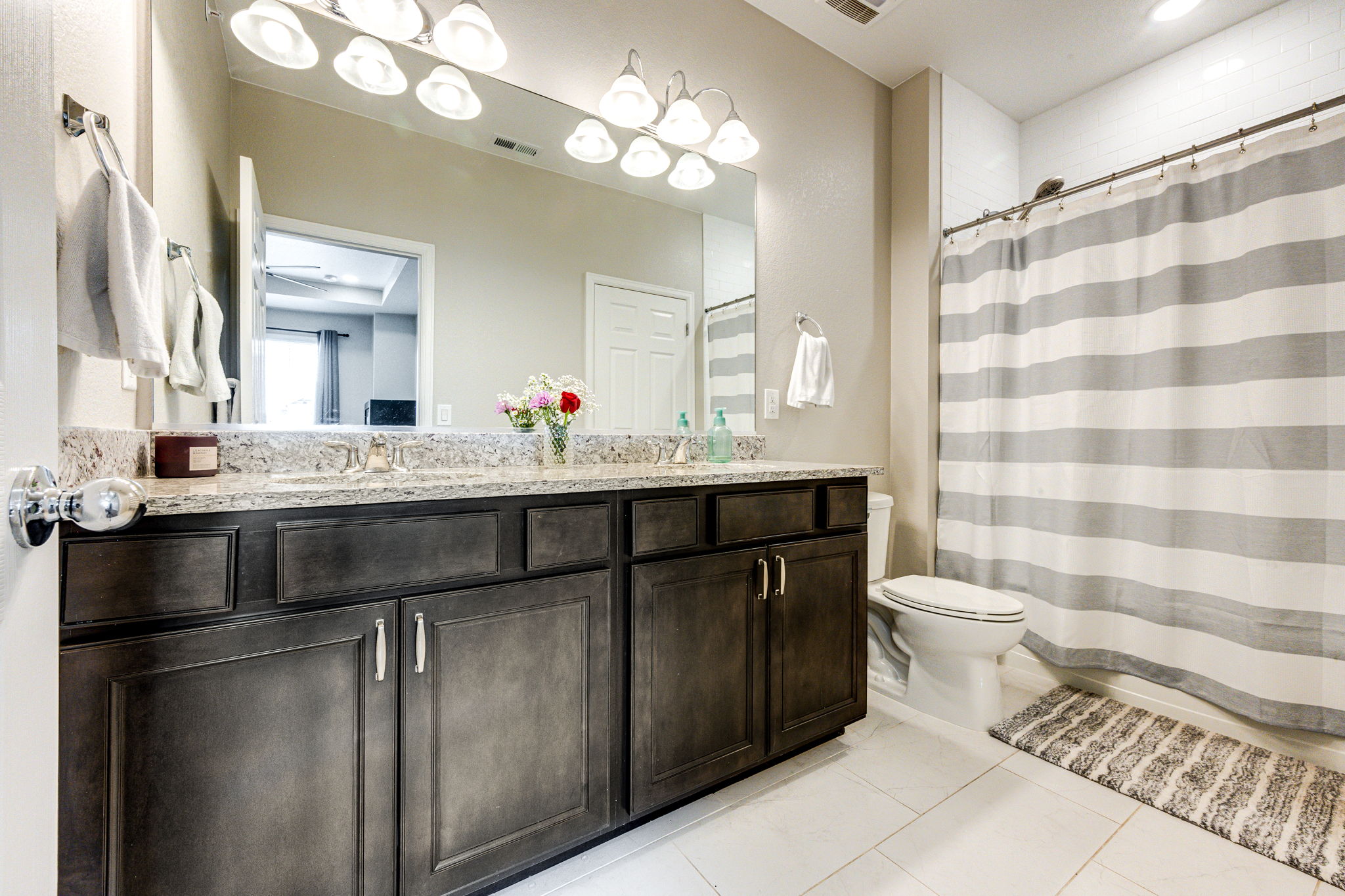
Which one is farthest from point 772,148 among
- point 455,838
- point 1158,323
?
point 455,838

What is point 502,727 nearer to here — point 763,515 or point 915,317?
point 763,515

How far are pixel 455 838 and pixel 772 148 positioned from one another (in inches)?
95.3

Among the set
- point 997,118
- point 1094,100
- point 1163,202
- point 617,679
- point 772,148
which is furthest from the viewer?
point 997,118

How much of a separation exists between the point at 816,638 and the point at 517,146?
5.70ft

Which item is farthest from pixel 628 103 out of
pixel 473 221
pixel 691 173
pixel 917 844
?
pixel 917 844

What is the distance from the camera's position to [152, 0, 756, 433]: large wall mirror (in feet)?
4.36

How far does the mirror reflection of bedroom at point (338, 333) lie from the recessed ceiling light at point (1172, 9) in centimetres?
283

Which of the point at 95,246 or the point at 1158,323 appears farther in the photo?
the point at 1158,323

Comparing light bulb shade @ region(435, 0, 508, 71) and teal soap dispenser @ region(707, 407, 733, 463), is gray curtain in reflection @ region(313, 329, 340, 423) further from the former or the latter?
teal soap dispenser @ region(707, 407, 733, 463)

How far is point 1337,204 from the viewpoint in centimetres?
162

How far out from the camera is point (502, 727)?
3.74ft

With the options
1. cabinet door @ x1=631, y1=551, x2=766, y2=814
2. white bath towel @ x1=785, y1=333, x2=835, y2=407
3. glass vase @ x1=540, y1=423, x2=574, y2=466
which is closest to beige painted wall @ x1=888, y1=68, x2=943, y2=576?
white bath towel @ x1=785, y1=333, x2=835, y2=407

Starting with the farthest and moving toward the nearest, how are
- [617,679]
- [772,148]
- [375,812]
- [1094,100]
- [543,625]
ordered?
1. [1094,100]
2. [772,148]
3. [617,679]
4. [543,625]
5. [375,812]

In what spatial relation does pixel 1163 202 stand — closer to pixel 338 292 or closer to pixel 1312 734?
pixel 1312 734
